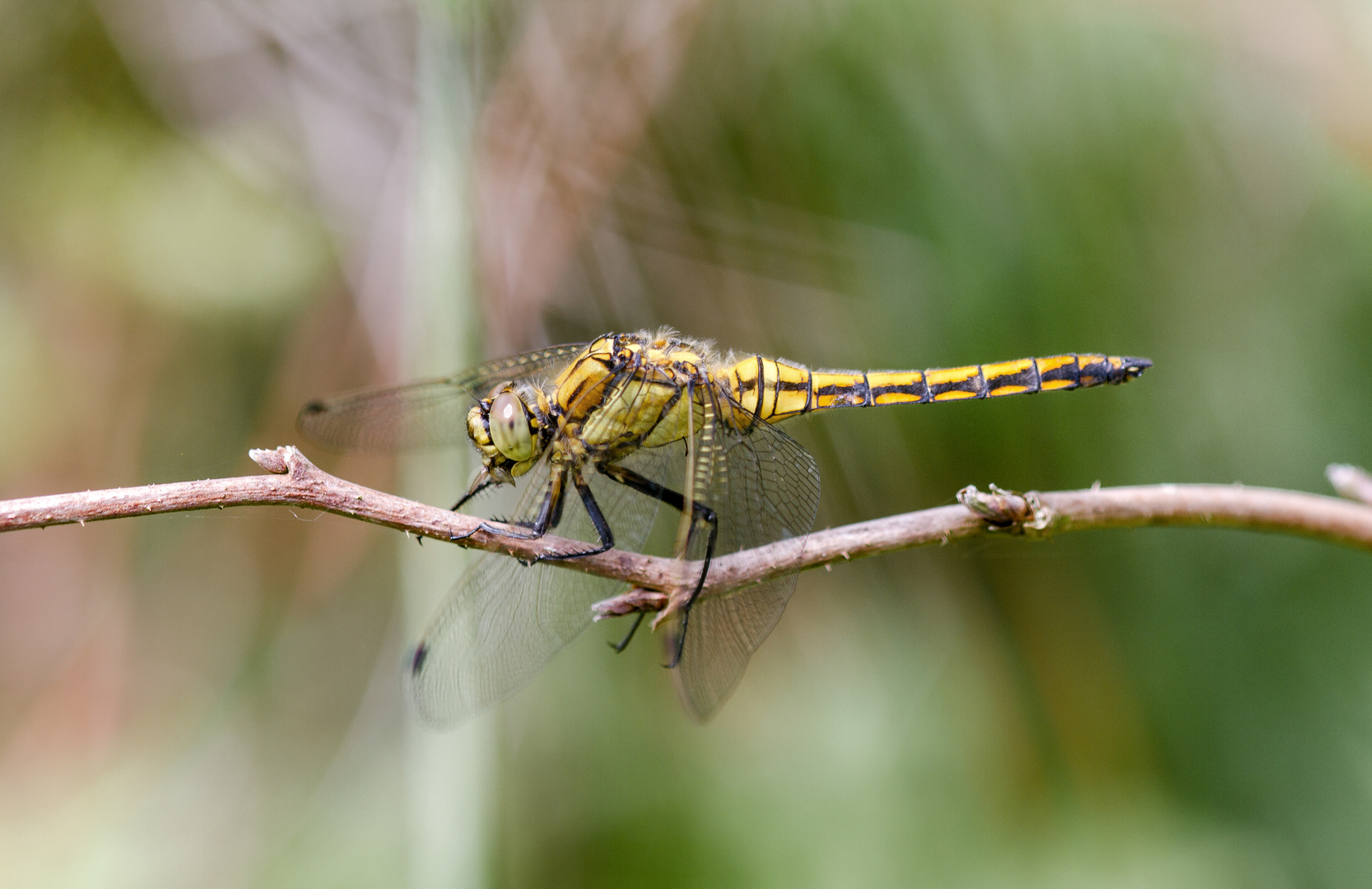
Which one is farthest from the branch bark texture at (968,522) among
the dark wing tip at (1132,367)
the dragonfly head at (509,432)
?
the dark wing tip at (1132,367)

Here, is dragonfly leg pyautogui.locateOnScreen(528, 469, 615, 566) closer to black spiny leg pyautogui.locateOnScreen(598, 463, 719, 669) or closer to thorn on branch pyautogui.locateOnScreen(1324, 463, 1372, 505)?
black spiny leg pyautogui.locateOnScreen(598, 463, 719, 669)

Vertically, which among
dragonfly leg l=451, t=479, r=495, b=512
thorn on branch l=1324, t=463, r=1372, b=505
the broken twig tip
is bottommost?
thorn on branch l=1324, t=463, r=1372, b=505

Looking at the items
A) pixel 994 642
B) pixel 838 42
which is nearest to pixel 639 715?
pixel 994 642

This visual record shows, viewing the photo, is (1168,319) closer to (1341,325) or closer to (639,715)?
(1341,325)

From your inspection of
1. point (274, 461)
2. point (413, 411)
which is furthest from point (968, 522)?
point (413, 411)

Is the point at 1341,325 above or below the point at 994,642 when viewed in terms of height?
above

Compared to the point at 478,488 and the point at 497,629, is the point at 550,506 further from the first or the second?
the point at 497,629

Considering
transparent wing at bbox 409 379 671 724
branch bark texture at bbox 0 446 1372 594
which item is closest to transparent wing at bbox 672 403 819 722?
branch bark texture at bbox 0 446 1372 594
